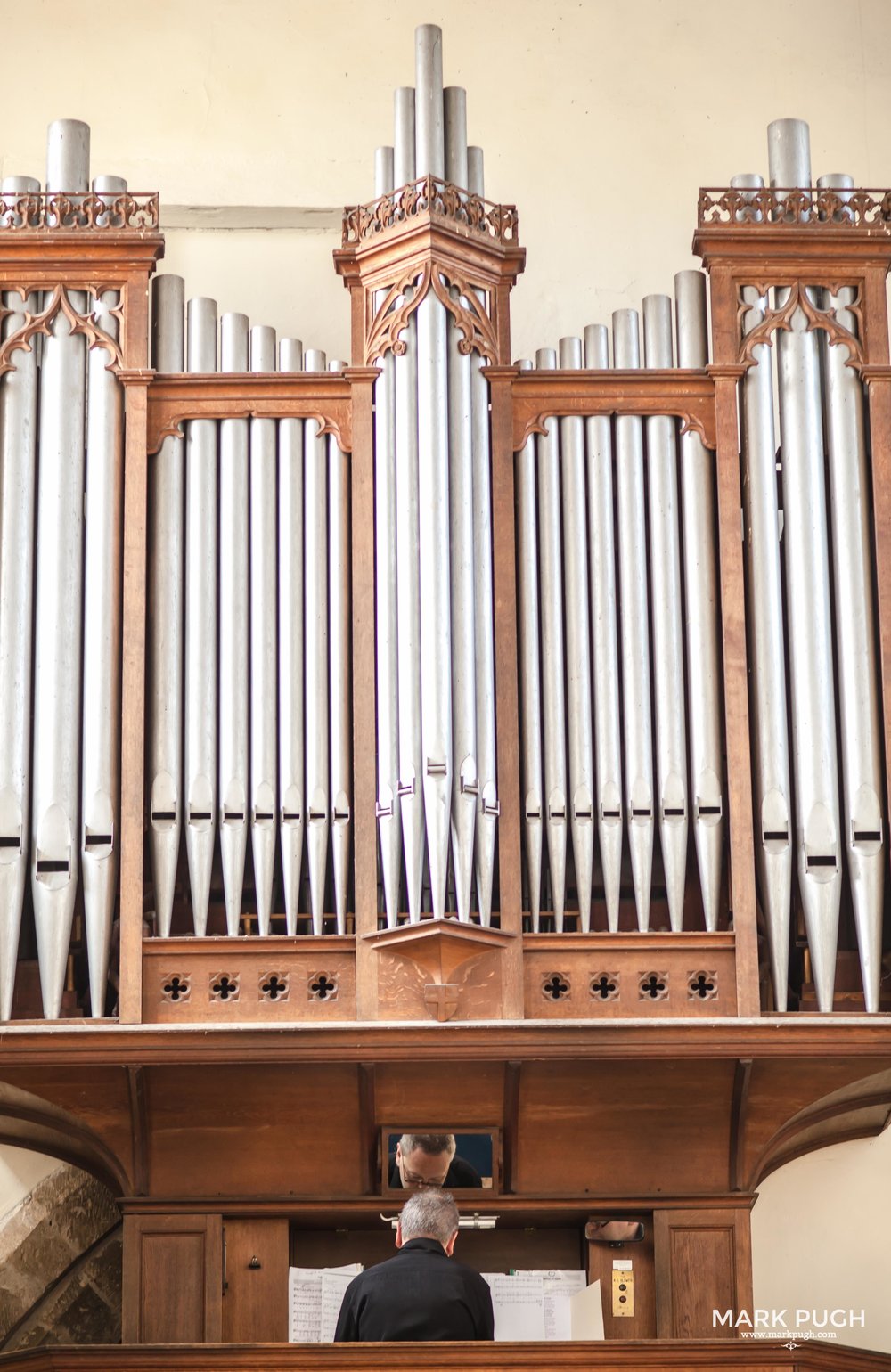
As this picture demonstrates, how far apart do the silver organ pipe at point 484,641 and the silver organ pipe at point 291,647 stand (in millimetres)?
753

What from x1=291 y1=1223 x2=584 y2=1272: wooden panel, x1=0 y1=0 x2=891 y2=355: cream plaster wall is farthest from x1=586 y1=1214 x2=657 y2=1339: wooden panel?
x1=0 y1=0 x2=891 y2=355: cream plaster wall

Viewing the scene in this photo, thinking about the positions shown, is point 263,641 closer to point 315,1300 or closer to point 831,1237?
point 315,1300

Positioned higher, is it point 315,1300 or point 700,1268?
point 700,1268

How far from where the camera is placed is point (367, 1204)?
10531mm

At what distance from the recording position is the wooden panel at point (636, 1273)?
413 inches

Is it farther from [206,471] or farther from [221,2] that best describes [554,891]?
[221,2]

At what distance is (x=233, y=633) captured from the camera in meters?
10.7

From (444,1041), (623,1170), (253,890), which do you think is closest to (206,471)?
(253,890)

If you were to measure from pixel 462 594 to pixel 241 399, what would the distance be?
1.38m

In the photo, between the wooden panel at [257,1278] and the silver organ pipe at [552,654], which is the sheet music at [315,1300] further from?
the silver organ pipe at [552,654]

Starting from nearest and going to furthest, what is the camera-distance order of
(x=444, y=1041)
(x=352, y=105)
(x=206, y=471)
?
(x=444, y=1041), (x=206, y=471), (x=352, y=105)

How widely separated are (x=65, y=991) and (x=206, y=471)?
2.33 m

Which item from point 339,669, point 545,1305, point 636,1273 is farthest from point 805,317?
point 545,1305

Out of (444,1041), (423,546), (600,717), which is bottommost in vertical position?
(444,1041)
